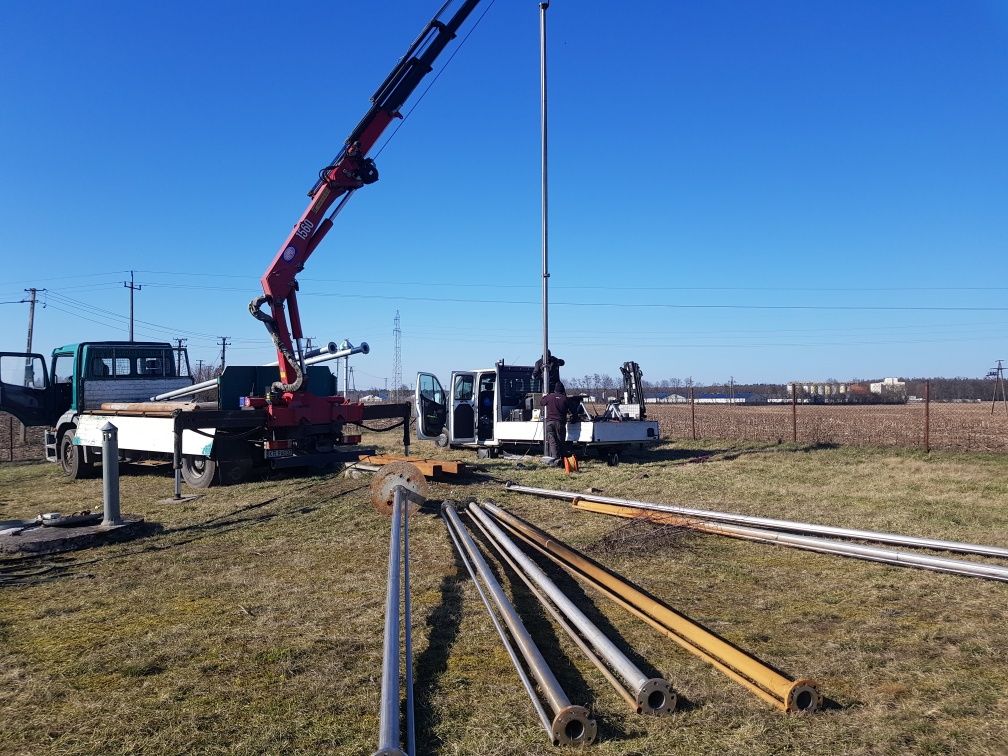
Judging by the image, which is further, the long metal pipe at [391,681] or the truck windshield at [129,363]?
the truck windshield at [129,363]

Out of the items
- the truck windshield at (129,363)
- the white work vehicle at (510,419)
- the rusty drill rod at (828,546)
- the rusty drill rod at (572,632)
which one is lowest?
the rusty drill rod at (572,632)

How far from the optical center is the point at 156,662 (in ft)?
14.8

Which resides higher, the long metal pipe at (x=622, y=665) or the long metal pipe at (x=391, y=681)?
the long metal pipe at (x=391, y=681)

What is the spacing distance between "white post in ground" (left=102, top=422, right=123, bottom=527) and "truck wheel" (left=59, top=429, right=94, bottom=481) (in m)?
7.31

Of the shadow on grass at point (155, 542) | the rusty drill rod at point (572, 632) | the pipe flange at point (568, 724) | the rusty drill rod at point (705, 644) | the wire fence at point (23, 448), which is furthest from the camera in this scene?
the wire fence at point (23, 448)

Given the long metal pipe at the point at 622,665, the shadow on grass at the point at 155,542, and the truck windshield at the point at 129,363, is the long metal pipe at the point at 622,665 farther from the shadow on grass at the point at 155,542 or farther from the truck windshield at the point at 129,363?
the truck windshield at the point at 129,363

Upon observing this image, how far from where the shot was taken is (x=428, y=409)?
19406mm

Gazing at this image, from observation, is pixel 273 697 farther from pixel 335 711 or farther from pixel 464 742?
pixel 464 742

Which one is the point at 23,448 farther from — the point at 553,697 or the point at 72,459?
the point at 553,697

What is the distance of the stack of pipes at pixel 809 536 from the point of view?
6062 mm

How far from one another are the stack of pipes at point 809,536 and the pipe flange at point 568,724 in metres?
3.89

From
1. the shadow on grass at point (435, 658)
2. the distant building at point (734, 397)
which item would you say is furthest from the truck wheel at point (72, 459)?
the distant building at point (734, 397)

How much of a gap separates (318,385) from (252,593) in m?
8.77

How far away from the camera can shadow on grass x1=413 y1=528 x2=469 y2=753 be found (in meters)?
3.52
